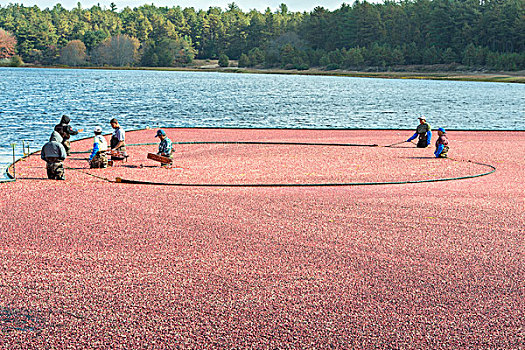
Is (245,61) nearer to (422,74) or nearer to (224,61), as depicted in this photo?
(224,61)

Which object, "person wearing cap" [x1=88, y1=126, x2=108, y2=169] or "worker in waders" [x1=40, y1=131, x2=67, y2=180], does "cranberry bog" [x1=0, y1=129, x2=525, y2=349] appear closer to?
"worker in waders" [x1=40, y1=131, x2=67, y2=180]

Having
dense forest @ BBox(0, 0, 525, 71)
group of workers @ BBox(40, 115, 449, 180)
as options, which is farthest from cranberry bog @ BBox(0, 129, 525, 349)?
dense forest @ BBox(0, 0, 525, 71)

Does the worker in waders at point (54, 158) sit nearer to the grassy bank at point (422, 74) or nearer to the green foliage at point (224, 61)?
the grassy bank at point (422, 74)

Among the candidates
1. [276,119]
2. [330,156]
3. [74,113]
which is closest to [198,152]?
[330,156]

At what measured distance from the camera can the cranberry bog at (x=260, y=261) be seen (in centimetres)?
705

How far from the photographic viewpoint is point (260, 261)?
30.7 feet

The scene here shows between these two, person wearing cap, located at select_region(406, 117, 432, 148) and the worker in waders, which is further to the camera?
person wearing cap, located at select_region(406, 117, 432, 148)

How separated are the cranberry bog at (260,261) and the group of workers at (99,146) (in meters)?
0.64

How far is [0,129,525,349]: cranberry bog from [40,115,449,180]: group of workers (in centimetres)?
64

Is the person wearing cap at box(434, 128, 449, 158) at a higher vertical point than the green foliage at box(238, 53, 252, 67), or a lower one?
lower

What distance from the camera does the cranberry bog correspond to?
7047 millimetres

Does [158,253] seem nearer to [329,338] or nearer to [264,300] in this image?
[264,300]

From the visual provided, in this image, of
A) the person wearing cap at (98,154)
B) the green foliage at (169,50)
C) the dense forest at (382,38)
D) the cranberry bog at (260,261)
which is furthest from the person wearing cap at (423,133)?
the green foliage at (169,50)

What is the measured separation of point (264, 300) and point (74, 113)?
152 feet
